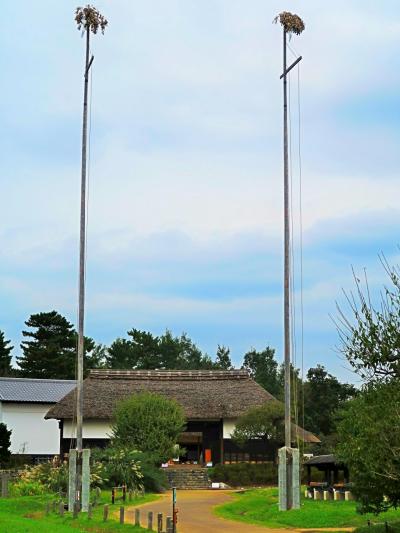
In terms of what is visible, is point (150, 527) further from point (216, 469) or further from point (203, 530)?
point (216, 469)

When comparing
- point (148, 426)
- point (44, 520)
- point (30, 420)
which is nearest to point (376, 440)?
point (44, 520)

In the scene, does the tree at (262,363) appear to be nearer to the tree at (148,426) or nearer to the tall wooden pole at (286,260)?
the tree at (148,426)

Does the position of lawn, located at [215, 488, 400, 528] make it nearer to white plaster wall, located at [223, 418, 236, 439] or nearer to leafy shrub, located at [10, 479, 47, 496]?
leafy shrub, located at [10, 479, 47, 496]

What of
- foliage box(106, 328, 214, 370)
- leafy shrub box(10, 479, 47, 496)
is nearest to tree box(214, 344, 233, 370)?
foliage box(106, 328, 214, 370)

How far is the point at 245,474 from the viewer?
54.6 meters

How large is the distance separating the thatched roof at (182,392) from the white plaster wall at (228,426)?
72 cm

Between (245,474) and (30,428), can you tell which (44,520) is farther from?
(30,428)

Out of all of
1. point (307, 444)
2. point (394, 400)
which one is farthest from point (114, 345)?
point (394, 400)

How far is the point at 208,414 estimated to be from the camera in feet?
201

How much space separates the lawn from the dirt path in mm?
764

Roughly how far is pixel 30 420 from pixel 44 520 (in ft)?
144

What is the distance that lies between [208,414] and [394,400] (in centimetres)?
4304

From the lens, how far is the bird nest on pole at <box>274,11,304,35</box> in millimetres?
29594

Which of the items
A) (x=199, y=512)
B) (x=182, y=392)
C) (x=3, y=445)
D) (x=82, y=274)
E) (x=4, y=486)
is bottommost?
(x=199, y=512)
